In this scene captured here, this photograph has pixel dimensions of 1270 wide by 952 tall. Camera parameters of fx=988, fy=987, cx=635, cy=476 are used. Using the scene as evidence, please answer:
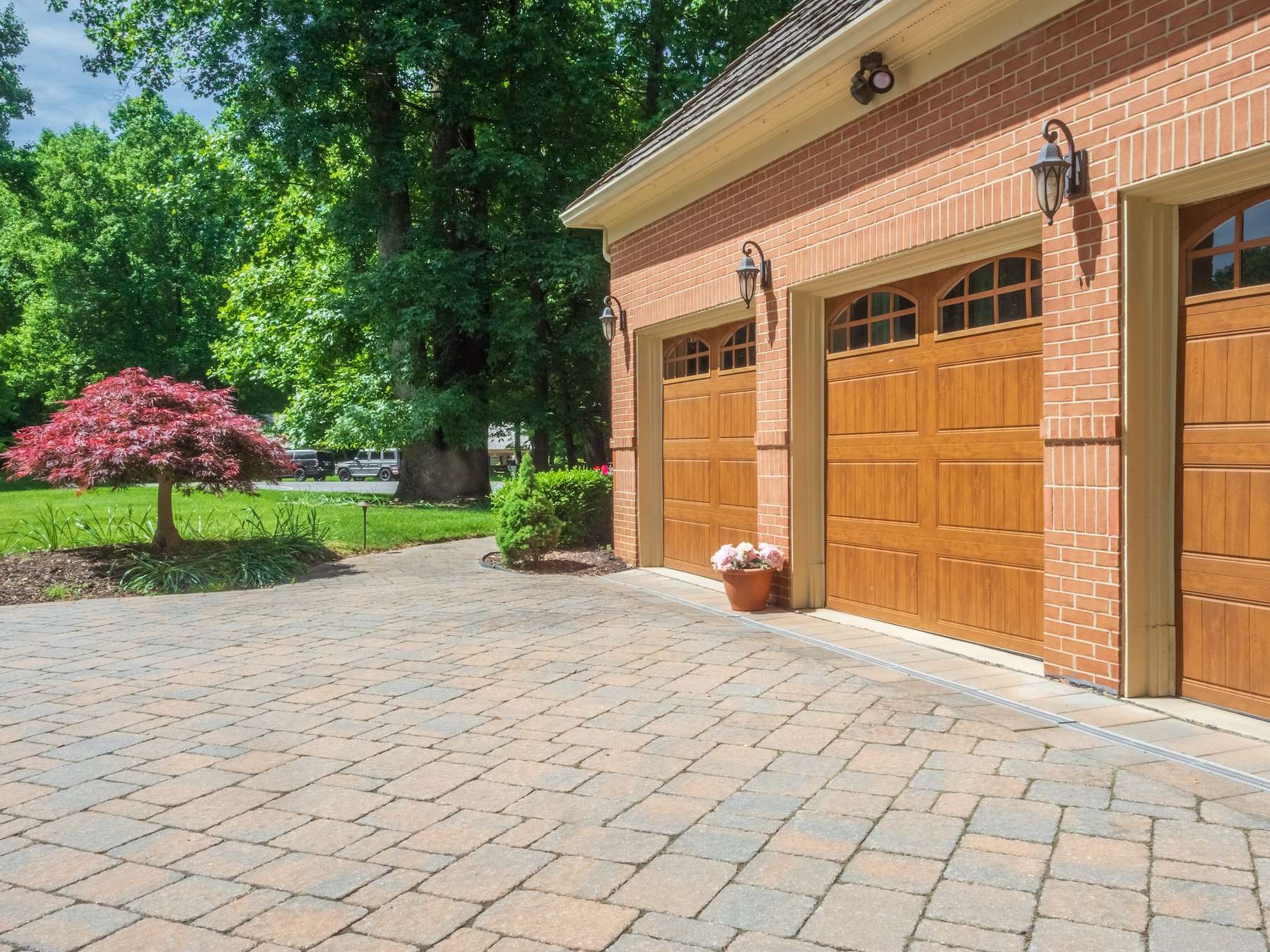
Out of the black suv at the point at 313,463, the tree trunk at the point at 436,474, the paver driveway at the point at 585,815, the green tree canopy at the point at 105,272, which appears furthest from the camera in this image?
the black suv at the point at 313,463

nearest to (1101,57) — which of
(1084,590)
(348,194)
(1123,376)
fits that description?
(1123,376)

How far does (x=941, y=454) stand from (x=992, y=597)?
3.42 ft

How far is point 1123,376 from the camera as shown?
522cm

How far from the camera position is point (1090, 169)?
17.6 ft

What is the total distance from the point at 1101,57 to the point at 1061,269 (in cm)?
113

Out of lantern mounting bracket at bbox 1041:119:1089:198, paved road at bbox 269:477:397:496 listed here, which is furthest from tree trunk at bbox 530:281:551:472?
lantern mounting bracket at bbox 1041:119:1089:198

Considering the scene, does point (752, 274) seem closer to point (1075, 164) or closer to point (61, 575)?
point (1075, 164)

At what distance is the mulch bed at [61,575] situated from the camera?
10.1m

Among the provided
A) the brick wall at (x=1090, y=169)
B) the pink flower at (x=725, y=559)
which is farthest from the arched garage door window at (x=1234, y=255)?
the pink flower at (x=725, y=559)

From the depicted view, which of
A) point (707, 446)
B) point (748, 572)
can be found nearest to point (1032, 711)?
point (748, 572)

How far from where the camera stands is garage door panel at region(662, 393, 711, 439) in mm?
10349

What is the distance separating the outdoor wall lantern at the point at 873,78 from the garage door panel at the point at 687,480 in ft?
14.1

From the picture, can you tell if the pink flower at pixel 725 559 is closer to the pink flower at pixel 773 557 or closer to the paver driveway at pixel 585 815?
the pink flower at pixel 773 557

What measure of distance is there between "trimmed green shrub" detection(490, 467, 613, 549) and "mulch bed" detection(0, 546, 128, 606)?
172 inches
